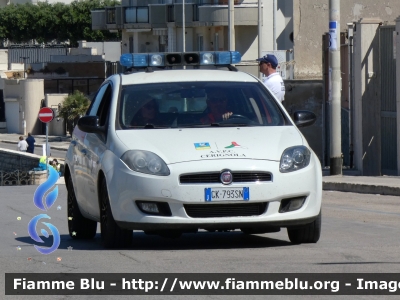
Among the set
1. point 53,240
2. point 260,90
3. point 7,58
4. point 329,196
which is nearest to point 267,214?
point 260,90

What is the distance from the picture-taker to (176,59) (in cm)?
1076

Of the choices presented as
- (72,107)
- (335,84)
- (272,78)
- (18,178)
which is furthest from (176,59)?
(72,107)

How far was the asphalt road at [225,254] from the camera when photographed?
771 centimetres

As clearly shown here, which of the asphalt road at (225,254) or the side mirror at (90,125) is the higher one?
the side mirror at (90,125)

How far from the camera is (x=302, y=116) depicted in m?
9.85

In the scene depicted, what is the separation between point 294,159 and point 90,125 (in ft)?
6.61

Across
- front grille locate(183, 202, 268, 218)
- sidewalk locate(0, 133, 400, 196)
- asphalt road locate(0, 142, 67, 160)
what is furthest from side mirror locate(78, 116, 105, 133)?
asphalt road locate(0, 142, 67, 160)

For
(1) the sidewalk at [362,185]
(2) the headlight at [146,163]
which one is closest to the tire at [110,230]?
(2) the headlight at [146,163]

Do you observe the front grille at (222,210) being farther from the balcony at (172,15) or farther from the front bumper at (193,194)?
the balcony at (172,15)

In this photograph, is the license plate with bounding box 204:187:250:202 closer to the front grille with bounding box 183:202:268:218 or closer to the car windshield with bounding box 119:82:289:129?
the front grille with bounding box 183:202:268:218

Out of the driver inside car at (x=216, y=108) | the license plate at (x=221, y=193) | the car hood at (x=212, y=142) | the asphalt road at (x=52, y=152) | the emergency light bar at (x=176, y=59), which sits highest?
the emergency light bar at (x=176, y=59)

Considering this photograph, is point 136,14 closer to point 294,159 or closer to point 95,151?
point 95,151

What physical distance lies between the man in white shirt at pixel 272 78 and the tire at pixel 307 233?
467 cm

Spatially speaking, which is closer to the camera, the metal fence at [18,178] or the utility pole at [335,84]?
the utility pole at [335,84]
